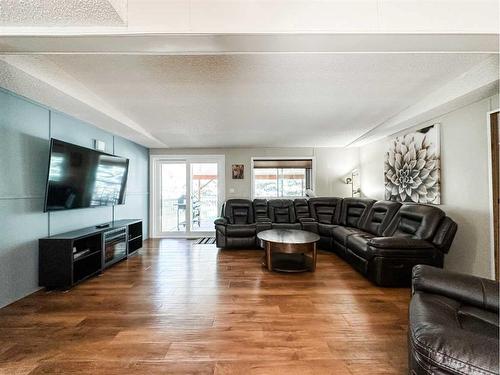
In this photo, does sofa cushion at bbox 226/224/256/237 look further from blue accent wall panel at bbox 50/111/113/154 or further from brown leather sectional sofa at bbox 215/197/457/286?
blue accent wall panel at bbox 50/111/113/154

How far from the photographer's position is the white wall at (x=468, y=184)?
2486 millimetres

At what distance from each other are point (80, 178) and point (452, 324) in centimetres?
406

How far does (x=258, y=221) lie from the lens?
4801mm

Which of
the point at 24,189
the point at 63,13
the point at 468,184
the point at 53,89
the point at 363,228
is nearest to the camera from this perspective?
the point at 63,13

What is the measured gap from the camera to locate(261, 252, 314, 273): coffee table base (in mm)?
3229

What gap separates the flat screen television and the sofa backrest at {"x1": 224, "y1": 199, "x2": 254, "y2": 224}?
229 centimetres

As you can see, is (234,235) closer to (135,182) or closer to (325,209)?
(325,209)

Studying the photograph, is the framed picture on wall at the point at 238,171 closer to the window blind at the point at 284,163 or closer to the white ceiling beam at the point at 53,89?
the window blind at the point at 284,163

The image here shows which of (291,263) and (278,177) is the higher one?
(278,177)

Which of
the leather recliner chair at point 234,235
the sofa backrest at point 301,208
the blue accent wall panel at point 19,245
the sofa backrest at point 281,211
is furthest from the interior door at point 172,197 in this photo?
the blue accent wall panel at point 19,245

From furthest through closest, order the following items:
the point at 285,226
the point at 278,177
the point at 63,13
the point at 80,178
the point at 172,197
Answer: the point at 278,177 → the point at 172,197 → the point at 285,226 → the point at 80,178 → the point at 63,13

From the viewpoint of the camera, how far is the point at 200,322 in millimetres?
Result: 2012

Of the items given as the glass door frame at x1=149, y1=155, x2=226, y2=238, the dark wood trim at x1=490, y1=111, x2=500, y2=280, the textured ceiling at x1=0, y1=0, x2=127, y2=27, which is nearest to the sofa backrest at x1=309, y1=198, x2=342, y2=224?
the glass door frame at x1=149, y1=155, x2=226, y2=238

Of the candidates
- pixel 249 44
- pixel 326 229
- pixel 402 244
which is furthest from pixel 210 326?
pixel 326 229
